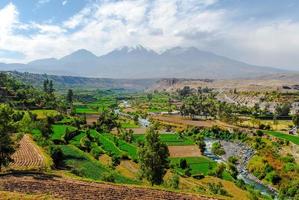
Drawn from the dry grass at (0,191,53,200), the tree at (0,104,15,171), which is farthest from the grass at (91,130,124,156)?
the dry grass at (0,191,53,200)

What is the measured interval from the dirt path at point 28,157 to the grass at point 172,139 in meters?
34.4

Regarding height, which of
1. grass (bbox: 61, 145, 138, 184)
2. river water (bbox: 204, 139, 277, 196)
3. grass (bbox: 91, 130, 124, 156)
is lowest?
river water (bbox: 204, 139, 277, 196)

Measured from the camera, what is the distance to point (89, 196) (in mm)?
30078

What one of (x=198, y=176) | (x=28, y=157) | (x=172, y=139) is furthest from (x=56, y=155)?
(x=172, y=139)

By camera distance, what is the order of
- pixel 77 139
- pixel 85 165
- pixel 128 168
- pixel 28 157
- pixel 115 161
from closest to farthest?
pixel 28 157 < pixel 85 165 < pixel 128 168 < pixel 115 161 < pixel 77 139

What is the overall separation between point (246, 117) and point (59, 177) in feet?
391

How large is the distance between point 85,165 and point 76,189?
30356mm

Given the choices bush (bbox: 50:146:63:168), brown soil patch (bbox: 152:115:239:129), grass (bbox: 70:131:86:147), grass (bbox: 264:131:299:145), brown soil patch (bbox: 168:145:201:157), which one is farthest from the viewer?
brown soil patch (bbox: 152:115:239:129)

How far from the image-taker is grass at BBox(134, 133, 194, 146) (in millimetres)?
97394

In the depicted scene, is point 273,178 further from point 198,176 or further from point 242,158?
point 242,158

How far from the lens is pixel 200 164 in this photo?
75.0 m

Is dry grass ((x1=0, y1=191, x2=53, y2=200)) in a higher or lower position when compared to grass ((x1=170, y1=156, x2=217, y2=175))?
higher

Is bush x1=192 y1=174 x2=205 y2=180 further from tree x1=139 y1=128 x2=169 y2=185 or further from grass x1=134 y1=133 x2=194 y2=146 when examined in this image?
Answer: grass x1=134 y1=133 x2=194 y2=146

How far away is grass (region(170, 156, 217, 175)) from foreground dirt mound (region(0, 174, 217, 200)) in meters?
36.6
